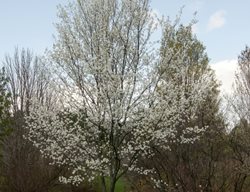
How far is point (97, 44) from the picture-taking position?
11633mm

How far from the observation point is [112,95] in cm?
1102

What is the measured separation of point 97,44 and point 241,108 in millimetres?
6482

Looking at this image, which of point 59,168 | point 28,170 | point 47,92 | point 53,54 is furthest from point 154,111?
point 47,92

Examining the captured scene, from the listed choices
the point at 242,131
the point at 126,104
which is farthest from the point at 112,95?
the point at 242,131

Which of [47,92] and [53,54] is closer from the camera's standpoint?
[53,54]

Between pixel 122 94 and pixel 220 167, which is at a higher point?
pixel 122 94

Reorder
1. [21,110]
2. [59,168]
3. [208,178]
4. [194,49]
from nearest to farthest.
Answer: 1. [208,178]
2. [194,49]
3. [59,168]
4. [21,110]

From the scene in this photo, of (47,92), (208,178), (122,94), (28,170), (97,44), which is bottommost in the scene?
(208,178)

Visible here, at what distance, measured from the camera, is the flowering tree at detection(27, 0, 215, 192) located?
439 inches

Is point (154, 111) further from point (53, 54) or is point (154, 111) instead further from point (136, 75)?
point (53, 54)

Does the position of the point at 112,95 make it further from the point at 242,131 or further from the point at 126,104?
the point at 242,131

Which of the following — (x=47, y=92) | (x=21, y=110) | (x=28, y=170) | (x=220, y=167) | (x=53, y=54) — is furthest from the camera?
(x=47, y=92)

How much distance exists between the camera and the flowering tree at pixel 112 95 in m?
11.1

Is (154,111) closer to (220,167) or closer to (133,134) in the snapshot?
(133,134)
